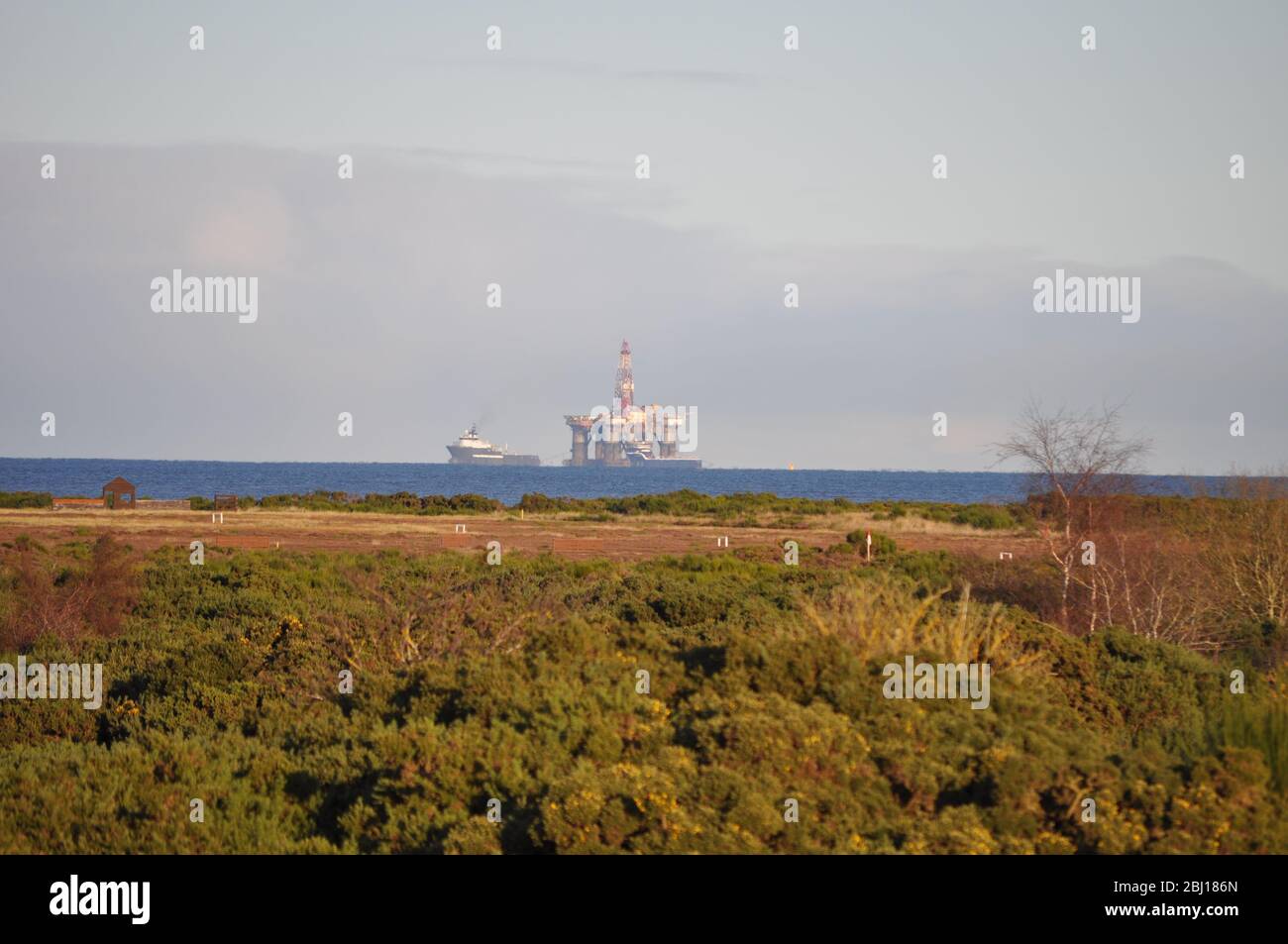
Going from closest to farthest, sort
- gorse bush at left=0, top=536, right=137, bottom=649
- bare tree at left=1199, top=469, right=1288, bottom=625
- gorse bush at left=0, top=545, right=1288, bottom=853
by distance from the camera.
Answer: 1. gorse bush at left=0, top=545, right=1288, bottom=853
2. gorse bush at left=0, top=536, right=137, bottom=649
3. bare tree at left=1199, top=469, right=1288, bottom=625

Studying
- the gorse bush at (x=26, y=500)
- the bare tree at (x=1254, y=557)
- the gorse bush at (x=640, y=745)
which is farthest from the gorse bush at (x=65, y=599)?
the gorse bush at (x=26, y=500)

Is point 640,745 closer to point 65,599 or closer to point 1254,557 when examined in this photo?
point 65,599

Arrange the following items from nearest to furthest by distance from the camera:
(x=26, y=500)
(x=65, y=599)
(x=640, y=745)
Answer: (x=640, y=745) → (x=65, y=599) → (x=26, y=500)

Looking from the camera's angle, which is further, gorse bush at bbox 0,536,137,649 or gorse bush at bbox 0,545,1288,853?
gorse bush at bbox 0,536,137,649

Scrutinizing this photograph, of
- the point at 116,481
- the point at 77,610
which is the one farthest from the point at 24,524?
the point at 77,610

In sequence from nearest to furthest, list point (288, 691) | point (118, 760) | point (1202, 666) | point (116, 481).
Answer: point (118, 760) → point (288, 691) → point (1202, 666) → point (116, 481)

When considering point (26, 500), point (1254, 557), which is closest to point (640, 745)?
point (1254, 557)

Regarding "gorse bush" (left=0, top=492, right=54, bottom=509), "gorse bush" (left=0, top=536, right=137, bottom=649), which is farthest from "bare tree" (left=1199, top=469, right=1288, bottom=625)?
"gorse bush" (left=0, top=492, right=54, bottom=509)

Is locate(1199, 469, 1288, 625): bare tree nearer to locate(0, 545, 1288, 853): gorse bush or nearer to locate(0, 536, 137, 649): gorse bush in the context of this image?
locate(0, 545, 1288, 853): gorse bush

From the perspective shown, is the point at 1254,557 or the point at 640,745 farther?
the point at 1254,557

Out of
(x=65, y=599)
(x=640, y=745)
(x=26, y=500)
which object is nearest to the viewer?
(x=640, y=745)
